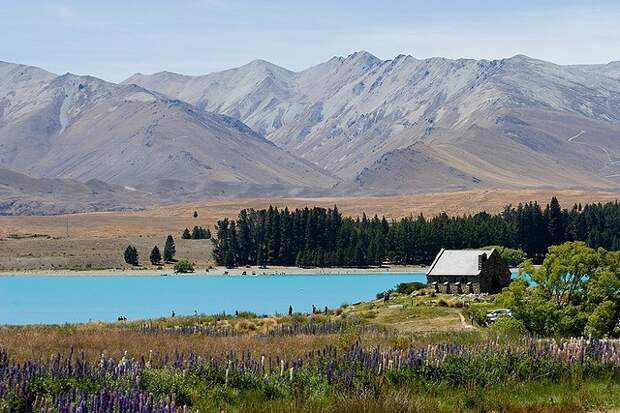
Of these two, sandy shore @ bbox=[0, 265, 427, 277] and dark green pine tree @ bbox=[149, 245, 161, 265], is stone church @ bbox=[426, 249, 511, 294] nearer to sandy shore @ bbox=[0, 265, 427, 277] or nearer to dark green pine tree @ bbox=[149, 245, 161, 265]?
sandy shore @ bbox=[0, 265, 427, 277]

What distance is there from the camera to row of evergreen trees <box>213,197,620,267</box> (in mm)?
146875

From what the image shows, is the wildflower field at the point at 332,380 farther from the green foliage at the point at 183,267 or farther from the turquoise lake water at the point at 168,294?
the green foliage at the point at 183,267

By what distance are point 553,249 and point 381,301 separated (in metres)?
29.2

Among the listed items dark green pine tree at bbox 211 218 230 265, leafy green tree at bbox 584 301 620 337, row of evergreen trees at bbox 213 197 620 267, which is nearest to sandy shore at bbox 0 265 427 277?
row of evergreen trees at bbox 213 197 620 267

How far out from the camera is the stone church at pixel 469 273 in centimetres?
7212

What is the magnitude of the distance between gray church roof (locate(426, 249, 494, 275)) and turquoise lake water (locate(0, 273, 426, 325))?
11.8 meters

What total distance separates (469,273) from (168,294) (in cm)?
4299

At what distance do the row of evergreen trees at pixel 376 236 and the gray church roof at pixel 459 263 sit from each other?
68.8m

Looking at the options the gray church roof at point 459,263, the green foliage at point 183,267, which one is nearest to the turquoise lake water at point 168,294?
the green foliage at point 183,267

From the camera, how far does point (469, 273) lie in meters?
72.7

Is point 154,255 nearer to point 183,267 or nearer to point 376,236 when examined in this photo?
point 183,267

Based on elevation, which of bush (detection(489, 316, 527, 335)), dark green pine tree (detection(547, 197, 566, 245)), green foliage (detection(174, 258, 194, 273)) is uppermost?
dark green pine tree (detection(547, 197, 566, 245))

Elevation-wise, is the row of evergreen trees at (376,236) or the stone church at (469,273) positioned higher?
the row of evergreen trees at (376,236)

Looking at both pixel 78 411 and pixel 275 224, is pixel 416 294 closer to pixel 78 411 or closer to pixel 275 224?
pixel 78 411
